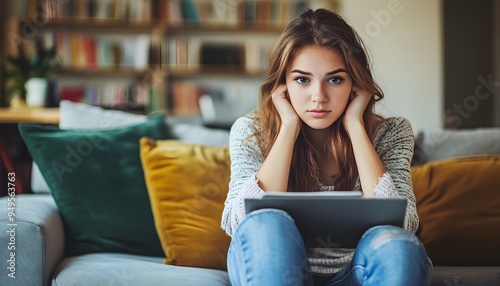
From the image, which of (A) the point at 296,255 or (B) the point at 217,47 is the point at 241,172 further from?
(B) the point at 217,47

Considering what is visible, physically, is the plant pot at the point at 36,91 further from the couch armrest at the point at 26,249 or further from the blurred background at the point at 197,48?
the couch armrest at the point at 26,249

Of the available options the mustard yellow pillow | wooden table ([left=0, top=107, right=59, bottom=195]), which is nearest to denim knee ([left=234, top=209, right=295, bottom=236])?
the mustard yellow pillow

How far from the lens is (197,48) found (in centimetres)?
528

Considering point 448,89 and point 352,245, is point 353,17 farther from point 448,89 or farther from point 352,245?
point 352,245

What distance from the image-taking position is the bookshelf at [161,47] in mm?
5141

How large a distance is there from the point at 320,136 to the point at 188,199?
48 centimetres

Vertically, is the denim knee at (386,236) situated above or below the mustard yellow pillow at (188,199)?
above

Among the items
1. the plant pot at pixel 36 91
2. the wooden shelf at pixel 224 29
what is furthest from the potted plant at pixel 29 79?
the wooden shelf at pixel 224 29

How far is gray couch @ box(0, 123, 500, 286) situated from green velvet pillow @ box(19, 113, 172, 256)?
11cm

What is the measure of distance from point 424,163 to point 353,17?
2.87m

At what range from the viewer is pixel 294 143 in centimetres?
178

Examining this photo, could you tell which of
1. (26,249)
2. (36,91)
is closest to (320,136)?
(26,249)

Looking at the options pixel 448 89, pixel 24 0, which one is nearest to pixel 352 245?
pixel 24 0

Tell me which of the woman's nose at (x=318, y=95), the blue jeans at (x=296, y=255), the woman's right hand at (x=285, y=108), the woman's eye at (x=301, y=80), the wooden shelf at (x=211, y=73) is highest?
the woman's eye at (x=301, y=80)
